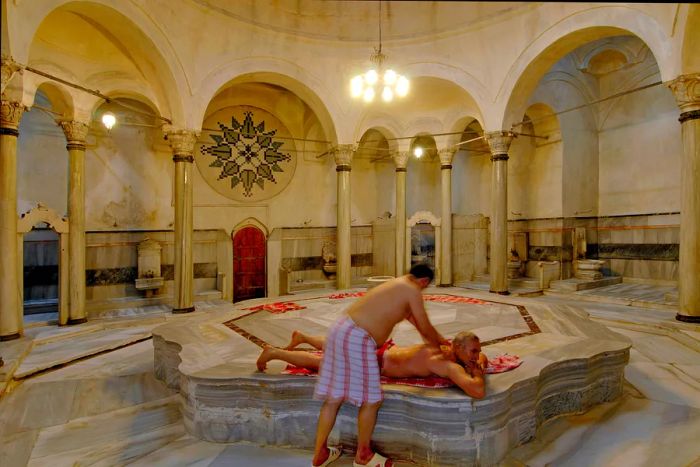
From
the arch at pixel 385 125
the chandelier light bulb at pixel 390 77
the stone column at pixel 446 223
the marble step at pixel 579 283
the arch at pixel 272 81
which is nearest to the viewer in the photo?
the chandelier light bulb at pixel 390 77

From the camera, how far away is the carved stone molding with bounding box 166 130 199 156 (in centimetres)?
870

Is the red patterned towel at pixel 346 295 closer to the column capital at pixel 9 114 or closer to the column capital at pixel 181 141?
the column capital at pixel 181 141

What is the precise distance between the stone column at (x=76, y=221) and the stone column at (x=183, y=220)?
1630mm

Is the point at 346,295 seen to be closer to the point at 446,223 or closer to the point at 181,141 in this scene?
the point at 181,141

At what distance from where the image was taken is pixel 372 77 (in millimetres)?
7434

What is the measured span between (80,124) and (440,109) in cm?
853

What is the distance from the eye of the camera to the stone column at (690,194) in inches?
268

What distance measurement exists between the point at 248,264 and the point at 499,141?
7.16 metres

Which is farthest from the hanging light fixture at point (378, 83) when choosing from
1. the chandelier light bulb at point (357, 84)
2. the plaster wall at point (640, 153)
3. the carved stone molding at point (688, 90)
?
the plaster wall at point (640, 153)

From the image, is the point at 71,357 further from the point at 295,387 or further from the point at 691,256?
the point at 691,256

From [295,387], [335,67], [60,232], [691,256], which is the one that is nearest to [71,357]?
[60,232]

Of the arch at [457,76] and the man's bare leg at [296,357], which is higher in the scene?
the arch at [457,76]

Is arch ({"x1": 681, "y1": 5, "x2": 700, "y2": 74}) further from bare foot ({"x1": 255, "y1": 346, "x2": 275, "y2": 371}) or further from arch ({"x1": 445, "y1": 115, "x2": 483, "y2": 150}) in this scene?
bare foot ({"x1": 255, "y1": 346, "x2": 275, "y2": 371})

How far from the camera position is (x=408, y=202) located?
14953mm
